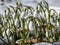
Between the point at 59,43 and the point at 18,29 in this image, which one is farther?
the point at 18,29

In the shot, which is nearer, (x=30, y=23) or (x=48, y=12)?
(x=30, y=23)

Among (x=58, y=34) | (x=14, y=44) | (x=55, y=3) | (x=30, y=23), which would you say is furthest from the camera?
(x=55, y=3)

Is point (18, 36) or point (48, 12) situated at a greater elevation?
point (48, 12)

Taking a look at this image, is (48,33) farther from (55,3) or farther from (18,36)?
(55,3)

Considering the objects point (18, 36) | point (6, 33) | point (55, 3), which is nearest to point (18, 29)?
point (18, 36)

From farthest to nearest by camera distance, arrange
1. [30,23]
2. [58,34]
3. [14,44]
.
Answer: [58,34] < [14,44] < [30,23]

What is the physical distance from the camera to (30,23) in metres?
0.94

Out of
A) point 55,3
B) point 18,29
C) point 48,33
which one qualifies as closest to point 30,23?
point 48,33

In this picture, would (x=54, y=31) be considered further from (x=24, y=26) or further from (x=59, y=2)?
(x=59, y=2)

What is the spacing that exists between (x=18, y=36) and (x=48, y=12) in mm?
253

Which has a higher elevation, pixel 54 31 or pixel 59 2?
pixel 59 2

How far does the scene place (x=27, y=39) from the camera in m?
1.09

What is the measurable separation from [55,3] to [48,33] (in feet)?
6.03

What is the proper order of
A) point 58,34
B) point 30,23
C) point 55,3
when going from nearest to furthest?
1. point 30,23
2. point 58,34
3. point 55,3
